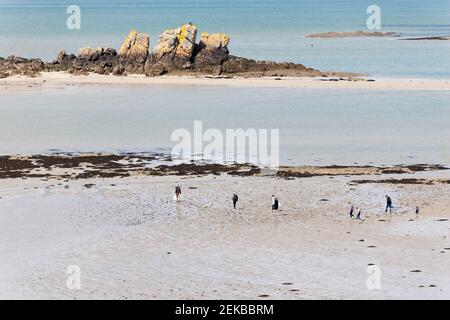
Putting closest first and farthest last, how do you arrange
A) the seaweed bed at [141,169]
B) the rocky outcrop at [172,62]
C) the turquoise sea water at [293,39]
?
the seaweed bed at [141,169]
the rocky outcrop at [172,62]
the turquoise sea water at [293,39]

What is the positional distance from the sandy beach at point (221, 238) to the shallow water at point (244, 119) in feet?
20.4

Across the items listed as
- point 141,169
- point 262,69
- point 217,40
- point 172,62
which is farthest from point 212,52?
point 141,169

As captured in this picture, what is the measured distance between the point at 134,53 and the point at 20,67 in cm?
827

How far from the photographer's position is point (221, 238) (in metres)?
27.9

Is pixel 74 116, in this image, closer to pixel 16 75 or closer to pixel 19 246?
pixel 16 75

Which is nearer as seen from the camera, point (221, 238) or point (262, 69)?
point (221, 238)

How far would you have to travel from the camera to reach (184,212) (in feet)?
102

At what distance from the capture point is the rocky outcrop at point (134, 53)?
238 ft

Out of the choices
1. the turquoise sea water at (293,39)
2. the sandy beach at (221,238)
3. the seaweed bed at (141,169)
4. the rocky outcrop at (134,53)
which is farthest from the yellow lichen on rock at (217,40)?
the sandy beach at (221,238)

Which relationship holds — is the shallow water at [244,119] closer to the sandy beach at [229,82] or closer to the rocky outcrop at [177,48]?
the sandy beach at [229,82]

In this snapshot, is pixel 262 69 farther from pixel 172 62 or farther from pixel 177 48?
pixel 172 62

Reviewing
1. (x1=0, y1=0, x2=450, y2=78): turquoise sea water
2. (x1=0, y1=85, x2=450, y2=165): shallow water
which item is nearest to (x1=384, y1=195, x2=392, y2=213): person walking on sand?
(x1=0, y1=85, x2=450, y2=165): shallow water

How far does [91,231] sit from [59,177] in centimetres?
797

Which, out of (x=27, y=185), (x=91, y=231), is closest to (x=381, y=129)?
(x=27, y=185)
